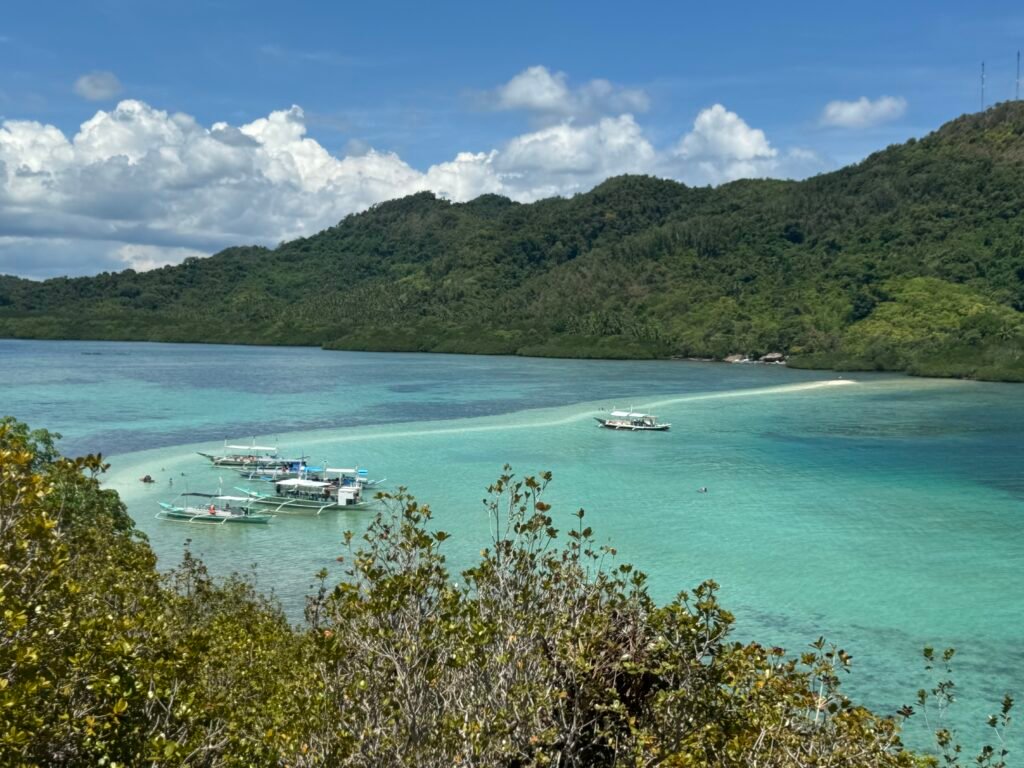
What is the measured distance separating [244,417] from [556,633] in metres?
64.1

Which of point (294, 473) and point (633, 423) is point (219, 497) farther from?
point (633, 423)

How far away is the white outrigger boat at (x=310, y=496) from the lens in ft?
129

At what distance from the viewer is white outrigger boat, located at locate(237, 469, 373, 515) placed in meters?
39.4

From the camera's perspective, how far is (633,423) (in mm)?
65688

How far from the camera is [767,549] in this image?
33.9 meters

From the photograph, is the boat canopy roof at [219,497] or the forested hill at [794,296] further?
the forested hill at [794,296]

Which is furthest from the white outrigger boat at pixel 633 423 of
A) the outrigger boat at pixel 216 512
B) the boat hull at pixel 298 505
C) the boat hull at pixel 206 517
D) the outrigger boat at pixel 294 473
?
the boat hull at pixel 206 517

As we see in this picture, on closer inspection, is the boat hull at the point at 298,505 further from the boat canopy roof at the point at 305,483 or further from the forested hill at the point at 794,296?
the forested hill at the point at 794,296

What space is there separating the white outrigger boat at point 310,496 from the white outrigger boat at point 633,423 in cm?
2747

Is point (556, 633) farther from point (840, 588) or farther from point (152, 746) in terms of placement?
point (840, 588)

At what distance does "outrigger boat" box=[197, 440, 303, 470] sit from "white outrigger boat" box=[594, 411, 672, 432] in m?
24.8

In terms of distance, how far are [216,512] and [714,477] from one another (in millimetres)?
25220

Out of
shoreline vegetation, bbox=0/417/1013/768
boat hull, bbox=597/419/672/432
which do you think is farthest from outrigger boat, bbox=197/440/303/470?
shoreline vegetation, bbox=0/417/1013/768

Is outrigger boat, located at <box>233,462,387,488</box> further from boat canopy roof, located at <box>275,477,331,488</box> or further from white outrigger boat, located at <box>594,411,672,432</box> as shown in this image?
Result: white outrigger boat, located at <box>594,411,672,432</box>
